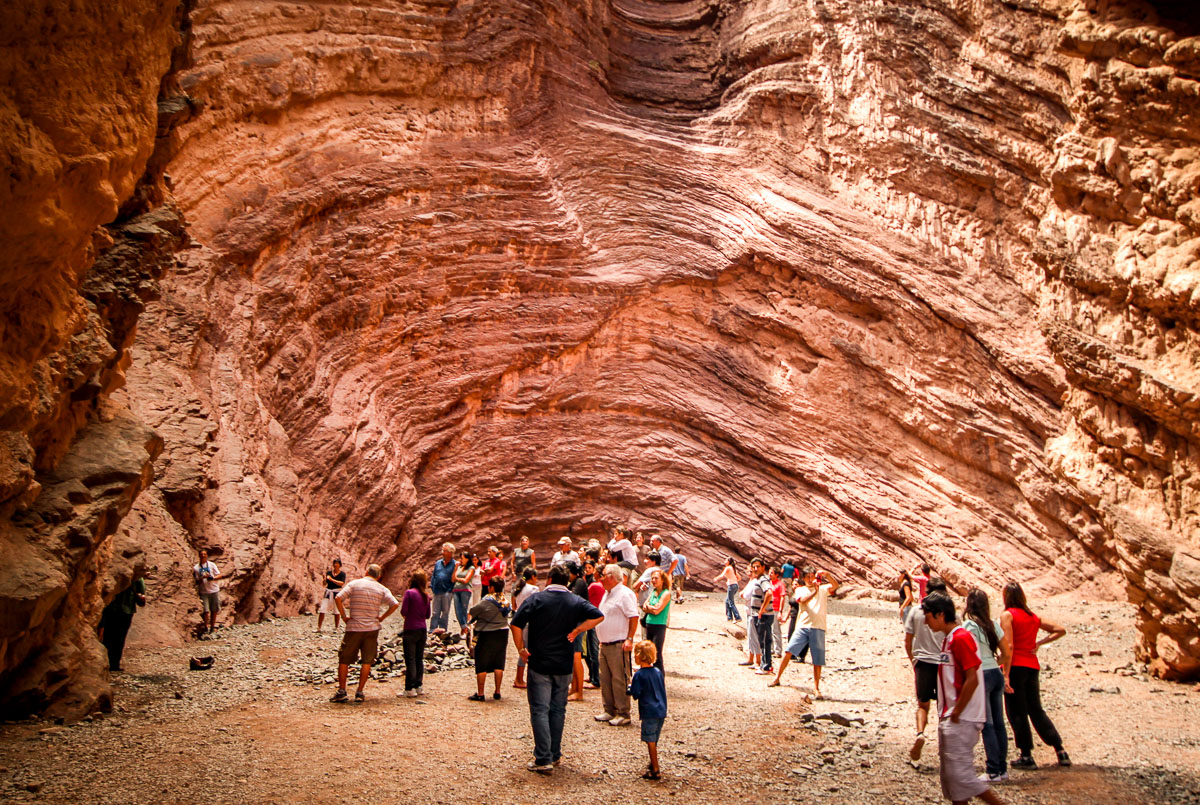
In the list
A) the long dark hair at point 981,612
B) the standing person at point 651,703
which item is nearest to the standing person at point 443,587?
the standing person at point 651,703

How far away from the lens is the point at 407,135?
22.1 meters

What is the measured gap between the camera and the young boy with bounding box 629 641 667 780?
6426mm

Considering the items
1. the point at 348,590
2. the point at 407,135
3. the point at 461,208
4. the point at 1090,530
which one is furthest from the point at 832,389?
the point at 348,590

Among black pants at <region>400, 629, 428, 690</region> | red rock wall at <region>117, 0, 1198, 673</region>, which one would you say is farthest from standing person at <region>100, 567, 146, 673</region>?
red rock wall at <region>117, 0, 1198, 673</region>

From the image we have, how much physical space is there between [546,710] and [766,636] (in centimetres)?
594

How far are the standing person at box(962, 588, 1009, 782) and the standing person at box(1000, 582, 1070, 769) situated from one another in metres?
0.18

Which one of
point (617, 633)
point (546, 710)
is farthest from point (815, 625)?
point (546, 710)

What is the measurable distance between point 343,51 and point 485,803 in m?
19.7

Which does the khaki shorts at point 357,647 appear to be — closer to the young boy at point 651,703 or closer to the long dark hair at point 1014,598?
the young boy at point 651,703

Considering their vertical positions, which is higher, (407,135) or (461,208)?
(407,135)

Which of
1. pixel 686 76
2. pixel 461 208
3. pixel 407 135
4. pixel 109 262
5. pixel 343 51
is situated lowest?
pixel 109 262

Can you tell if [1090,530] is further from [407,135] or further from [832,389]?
[407,135]

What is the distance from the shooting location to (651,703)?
6418 mm

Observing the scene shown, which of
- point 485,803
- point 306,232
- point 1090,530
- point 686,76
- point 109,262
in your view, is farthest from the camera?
point 686,76
